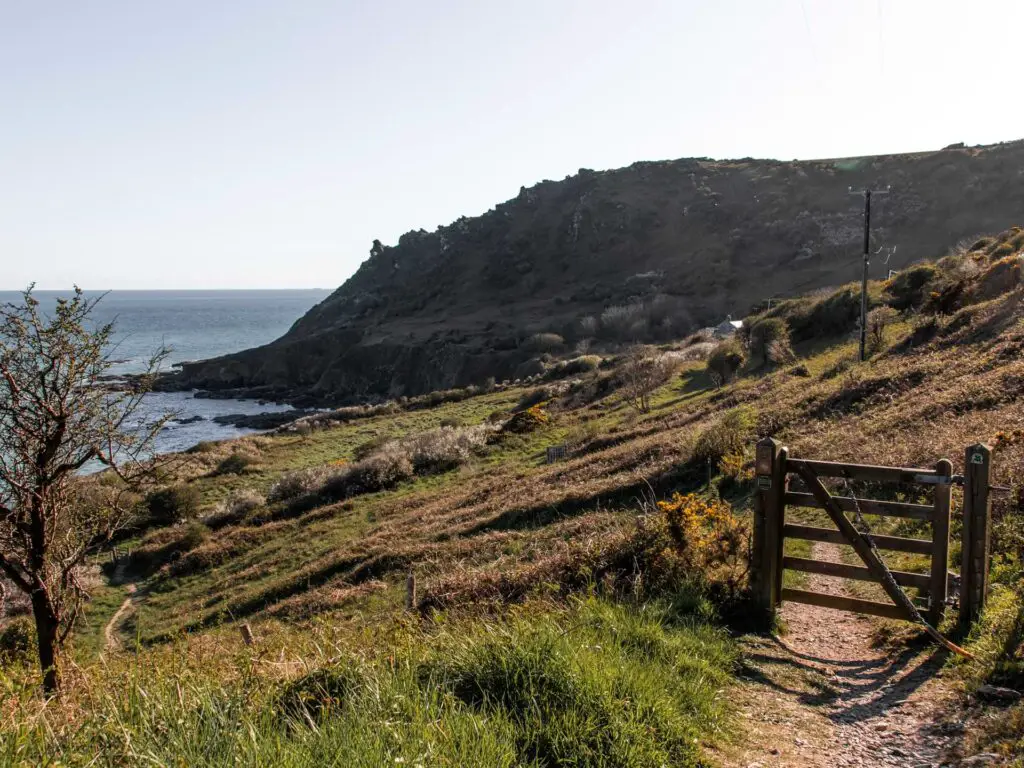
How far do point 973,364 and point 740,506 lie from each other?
7932 mm

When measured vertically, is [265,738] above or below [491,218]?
below

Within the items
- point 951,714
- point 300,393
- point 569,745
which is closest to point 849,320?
point 951,714

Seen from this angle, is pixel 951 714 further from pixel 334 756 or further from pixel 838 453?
pixel 838 453

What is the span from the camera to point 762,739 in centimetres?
493

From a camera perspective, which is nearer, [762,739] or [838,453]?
[762,739]

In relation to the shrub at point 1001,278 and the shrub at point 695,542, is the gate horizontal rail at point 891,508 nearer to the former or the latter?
the shrub at point 695,542

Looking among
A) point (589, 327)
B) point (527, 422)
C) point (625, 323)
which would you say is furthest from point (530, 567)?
point (589, 327)

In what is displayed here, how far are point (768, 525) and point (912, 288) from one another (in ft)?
103

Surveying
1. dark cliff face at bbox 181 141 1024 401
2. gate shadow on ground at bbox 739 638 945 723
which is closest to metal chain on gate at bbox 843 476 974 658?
gate shadow on ground at bbox 739 638 945 723

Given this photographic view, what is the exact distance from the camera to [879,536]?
6672 millimetres

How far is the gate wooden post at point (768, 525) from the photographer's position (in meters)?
7.00

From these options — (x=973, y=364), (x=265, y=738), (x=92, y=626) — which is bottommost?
(x=92, y=626)

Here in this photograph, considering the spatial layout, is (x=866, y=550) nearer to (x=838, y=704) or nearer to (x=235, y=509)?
(x=838, y=704)

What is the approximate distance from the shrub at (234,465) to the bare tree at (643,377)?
21132 millimetres
